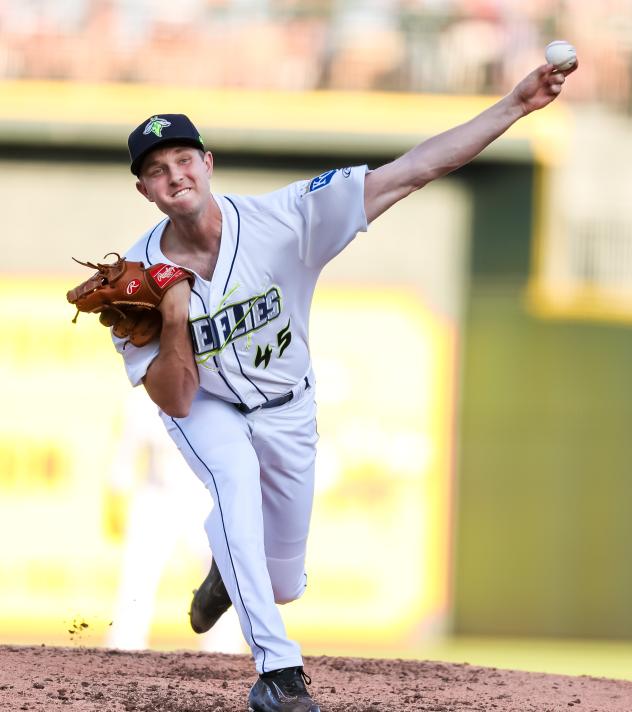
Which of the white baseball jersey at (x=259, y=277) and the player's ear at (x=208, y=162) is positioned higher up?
the player's ear at (x=208, y=162)

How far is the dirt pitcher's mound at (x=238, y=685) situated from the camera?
13.3 ft

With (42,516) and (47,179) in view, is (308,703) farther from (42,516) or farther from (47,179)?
(47,179)

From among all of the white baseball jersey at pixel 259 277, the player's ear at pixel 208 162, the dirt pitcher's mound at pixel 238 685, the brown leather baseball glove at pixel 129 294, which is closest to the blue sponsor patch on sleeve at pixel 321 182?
the white baseball jersey at pixel 259 277

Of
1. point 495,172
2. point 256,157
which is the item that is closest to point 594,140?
point 495,172

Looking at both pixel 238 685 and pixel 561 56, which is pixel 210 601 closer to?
pixel 238 685

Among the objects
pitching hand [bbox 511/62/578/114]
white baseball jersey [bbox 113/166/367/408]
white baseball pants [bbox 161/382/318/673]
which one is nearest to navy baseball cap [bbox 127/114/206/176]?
white baseball jersey [bbox 113/166/367/408]

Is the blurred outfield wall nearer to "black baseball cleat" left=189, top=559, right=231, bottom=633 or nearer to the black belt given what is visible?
"black baseball cleat" left=189, top=559, right=231, bottom=633

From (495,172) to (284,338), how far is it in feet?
24.4

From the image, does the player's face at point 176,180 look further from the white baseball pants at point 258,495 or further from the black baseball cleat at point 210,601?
the black baseball cleat at point 210,601

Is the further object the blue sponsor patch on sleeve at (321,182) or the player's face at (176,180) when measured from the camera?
the blue sponsor patch on sleeve at (321,182)

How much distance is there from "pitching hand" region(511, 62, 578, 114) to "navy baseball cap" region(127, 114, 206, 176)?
3.03ft

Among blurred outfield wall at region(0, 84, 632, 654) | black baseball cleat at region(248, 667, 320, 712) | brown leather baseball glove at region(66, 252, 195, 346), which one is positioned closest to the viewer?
black baseball cleat at region(248, 667, 320, 712)

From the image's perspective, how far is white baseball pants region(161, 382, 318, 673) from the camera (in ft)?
12.4

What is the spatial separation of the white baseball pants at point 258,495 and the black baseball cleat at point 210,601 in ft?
0.63
